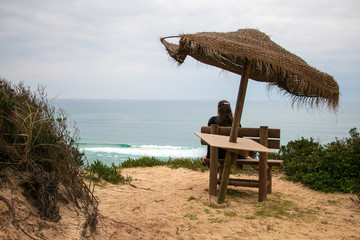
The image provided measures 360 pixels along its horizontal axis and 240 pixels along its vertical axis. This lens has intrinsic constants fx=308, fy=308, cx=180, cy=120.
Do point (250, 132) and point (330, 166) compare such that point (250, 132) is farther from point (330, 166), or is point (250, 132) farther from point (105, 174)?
point (105, 174)

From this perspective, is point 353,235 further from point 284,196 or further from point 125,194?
point 125,194

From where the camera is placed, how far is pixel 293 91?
620cm

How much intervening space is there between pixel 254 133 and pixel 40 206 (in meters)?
4.09

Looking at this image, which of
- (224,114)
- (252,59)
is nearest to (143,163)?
(224,114)

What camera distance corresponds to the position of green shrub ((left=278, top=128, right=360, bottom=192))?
270 inches

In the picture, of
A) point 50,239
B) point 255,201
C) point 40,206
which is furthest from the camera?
point 255,201

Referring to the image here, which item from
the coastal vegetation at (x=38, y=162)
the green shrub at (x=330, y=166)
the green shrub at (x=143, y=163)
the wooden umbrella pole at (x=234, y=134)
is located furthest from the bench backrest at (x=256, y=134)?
the green shrub at (x=143, y=163)

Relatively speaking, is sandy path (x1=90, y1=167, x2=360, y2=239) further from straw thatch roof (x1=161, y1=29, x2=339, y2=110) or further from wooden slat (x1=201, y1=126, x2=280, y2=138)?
straw thatch roof (x1=161, y1=29, x2=339, y2=110)

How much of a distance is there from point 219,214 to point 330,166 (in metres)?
3.77

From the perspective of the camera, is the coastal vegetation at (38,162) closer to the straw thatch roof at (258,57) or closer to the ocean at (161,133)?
the ocean at (161,133)

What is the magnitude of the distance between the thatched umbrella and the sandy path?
687 mm

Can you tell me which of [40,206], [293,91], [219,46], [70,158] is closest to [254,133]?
[293,91]

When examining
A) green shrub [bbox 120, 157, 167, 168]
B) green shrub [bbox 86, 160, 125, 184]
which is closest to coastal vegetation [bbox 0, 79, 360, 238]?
green shrub [bbox 86, 160, 125, 184]

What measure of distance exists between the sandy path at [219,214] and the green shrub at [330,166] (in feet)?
1.03
